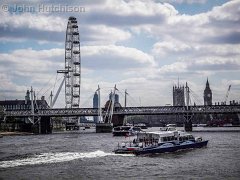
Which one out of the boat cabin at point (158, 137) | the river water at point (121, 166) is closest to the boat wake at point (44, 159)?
the river water at point (121, 166)

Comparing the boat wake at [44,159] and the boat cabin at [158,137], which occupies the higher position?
the boat cabin at [158,137]

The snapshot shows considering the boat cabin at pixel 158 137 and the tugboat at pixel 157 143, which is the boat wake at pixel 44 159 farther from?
the boat cabin at pixel 158 137

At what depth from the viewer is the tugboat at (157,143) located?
2763 inches

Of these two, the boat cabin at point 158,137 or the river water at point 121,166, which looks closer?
the river water at point 121,166

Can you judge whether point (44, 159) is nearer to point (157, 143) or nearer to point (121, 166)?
point (121, 166)

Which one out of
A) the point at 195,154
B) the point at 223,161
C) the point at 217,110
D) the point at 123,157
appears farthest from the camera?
the point at 217,110

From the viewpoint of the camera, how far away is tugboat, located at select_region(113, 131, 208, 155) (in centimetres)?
7018

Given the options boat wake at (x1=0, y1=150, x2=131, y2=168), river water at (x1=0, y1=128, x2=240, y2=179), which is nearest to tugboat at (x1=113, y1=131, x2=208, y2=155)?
river water at (x1=0, y1=128, x2=240, y2=179)

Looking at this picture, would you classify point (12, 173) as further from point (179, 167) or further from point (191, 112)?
point (191, 112)

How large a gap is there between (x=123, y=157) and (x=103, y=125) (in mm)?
124643

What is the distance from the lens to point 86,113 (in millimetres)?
199000

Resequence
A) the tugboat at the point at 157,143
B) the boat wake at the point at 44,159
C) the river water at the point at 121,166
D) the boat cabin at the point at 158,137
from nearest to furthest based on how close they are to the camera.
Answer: the river water at the point at 121,166
the boat wake at the point at 44,159
the tugboat at the point at 157,143
the boat cabin at the point at 158,137

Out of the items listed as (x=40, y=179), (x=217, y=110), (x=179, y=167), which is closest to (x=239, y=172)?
(x=179, y=167)

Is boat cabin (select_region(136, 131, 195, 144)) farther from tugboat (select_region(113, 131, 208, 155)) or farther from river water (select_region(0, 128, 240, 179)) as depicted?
river water (select_region(0, 128, 240, 179))
